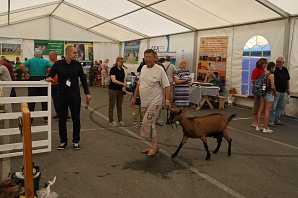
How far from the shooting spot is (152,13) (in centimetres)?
1217

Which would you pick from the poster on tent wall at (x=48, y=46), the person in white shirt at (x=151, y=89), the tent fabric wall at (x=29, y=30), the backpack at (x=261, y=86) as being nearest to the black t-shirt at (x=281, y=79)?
the backpack at (x=261, y=86)

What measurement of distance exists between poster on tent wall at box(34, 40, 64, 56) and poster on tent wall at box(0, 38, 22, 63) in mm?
1065

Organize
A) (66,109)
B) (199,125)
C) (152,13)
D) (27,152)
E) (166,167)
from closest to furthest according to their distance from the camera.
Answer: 1. (27,152)
2. (166,167)
3. (199,125)
4. (66,109)
5. (152,13)

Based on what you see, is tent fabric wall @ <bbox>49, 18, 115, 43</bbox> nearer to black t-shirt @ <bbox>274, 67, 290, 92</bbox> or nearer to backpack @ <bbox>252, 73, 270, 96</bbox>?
black t-shirt @ <bbox>274, 67, 290, 92</bbox>

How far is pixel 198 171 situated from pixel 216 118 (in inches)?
40.1

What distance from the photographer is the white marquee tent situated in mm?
8891

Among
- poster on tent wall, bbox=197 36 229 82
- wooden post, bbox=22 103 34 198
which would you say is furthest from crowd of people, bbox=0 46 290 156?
wooden post, bbox=22 103 34 198

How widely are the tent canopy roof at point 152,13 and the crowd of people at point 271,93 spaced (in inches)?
81.8

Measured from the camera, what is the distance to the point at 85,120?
773 centimetres

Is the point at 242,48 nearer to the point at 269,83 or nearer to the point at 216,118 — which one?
the point at 269,83

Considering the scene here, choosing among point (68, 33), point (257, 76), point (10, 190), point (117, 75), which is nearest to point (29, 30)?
point (68, 33)

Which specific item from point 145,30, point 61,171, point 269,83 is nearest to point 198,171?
point 61,171

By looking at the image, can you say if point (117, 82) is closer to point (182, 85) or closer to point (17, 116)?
point (182, 85)

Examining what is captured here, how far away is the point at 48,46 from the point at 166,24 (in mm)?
10057
